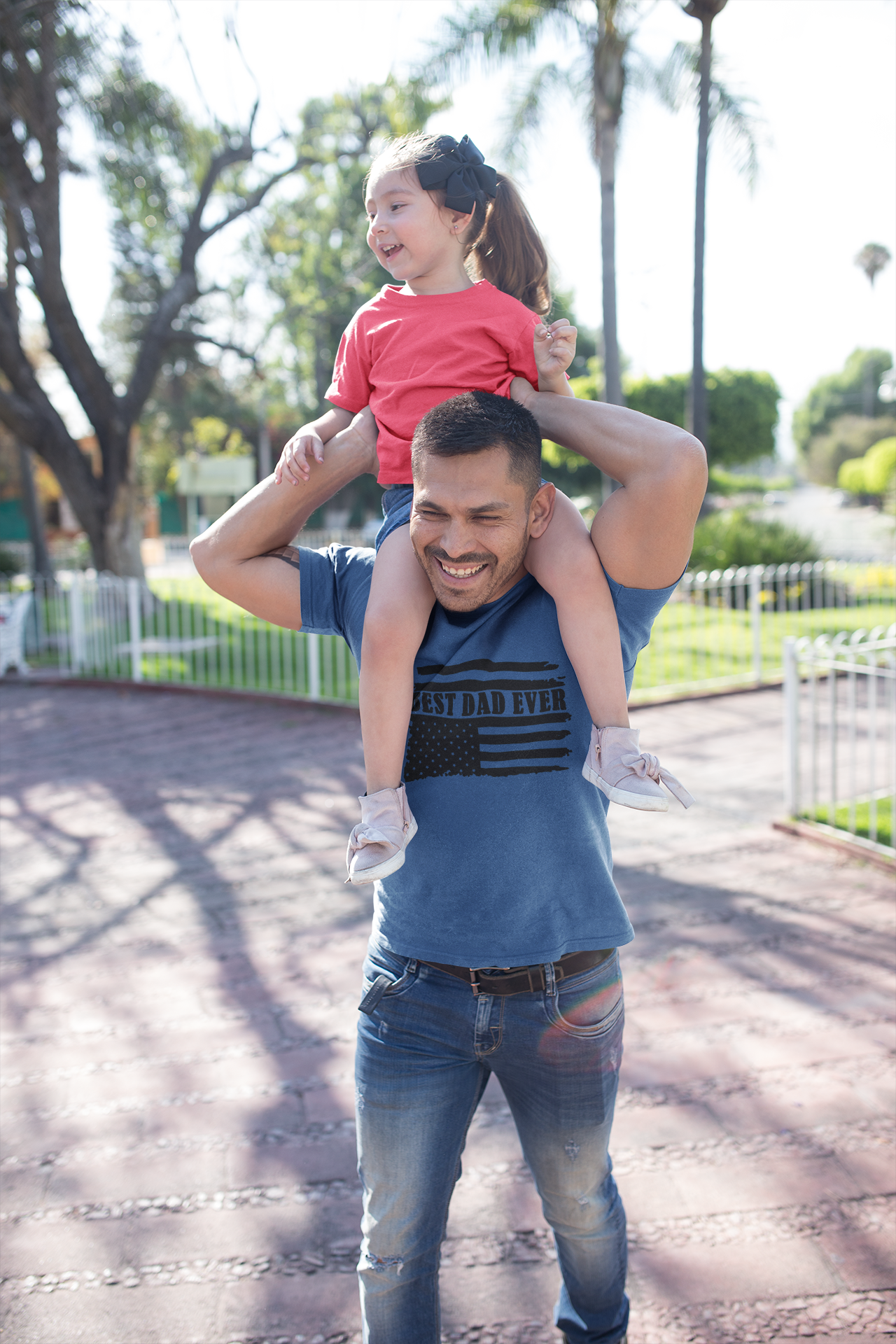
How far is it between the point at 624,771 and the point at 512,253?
104 cm

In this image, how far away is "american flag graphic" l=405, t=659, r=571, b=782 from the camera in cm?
167

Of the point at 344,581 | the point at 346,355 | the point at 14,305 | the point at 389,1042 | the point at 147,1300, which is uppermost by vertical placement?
the point at 14,305

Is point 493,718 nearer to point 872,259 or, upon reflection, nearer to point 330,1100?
point 330,1100

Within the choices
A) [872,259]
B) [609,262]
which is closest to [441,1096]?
[609,262]

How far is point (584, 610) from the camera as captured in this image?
1643 millimetres

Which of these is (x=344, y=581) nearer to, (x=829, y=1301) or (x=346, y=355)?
(x=346, y=355)

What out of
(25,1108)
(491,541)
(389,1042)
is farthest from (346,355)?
(25,1108)

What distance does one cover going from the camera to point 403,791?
Answer: 1.73 metres

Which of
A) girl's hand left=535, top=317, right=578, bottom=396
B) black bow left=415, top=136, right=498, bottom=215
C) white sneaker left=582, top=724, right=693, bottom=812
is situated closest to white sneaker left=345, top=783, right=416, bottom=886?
white sneaker left=582, top=724, right=693, bottom=812

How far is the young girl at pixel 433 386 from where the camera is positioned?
65.6 inches

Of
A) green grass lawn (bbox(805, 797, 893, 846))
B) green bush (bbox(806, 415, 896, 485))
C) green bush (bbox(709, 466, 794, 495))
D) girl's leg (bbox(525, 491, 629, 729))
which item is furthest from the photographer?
green bush (bbox(806, 415, 896, 485))

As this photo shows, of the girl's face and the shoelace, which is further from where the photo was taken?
the girl's face

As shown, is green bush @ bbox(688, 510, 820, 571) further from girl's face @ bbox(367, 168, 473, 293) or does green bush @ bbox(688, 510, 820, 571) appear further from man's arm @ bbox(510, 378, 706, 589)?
man's arm @ bbox(510, 378, 706, 589)

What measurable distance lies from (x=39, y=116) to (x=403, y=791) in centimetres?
1396
